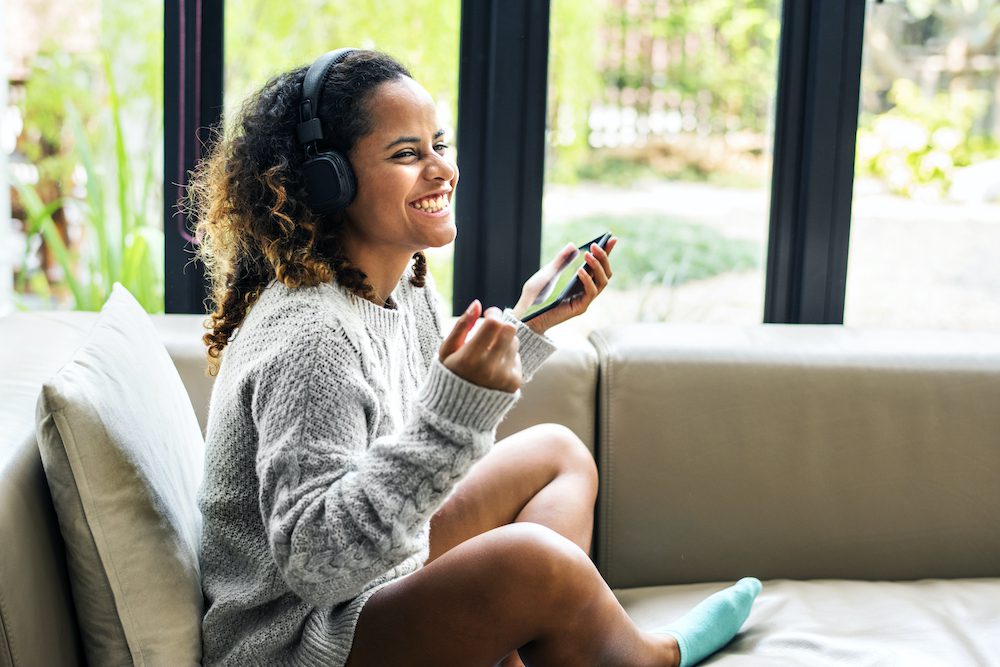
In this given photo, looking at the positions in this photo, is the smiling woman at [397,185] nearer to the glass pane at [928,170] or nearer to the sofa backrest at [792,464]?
the sofa backrest at [792,464]

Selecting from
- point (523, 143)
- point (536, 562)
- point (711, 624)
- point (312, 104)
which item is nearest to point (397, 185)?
point (312, 104)

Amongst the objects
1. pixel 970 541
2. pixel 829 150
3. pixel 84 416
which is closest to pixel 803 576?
pixel 970 541

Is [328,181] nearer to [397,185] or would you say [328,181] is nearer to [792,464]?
[397,185]

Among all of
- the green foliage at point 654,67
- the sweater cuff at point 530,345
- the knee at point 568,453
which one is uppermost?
the green foliage at point 654,67

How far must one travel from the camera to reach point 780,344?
1.96m

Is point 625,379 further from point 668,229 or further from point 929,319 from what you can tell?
point 929,319

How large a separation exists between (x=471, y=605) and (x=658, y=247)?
4.15 ft

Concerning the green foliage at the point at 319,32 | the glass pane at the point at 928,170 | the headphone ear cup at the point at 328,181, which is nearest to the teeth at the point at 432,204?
the headphone ear cup at the point at 328,181

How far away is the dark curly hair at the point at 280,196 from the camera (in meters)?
1.33

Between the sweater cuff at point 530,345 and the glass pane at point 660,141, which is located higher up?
the glass pane at point 660,141

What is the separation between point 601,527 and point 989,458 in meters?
0.72

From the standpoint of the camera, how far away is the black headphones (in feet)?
4.33

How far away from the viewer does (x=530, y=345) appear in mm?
1541

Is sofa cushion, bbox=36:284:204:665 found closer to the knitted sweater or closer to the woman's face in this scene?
the knitted sweater
